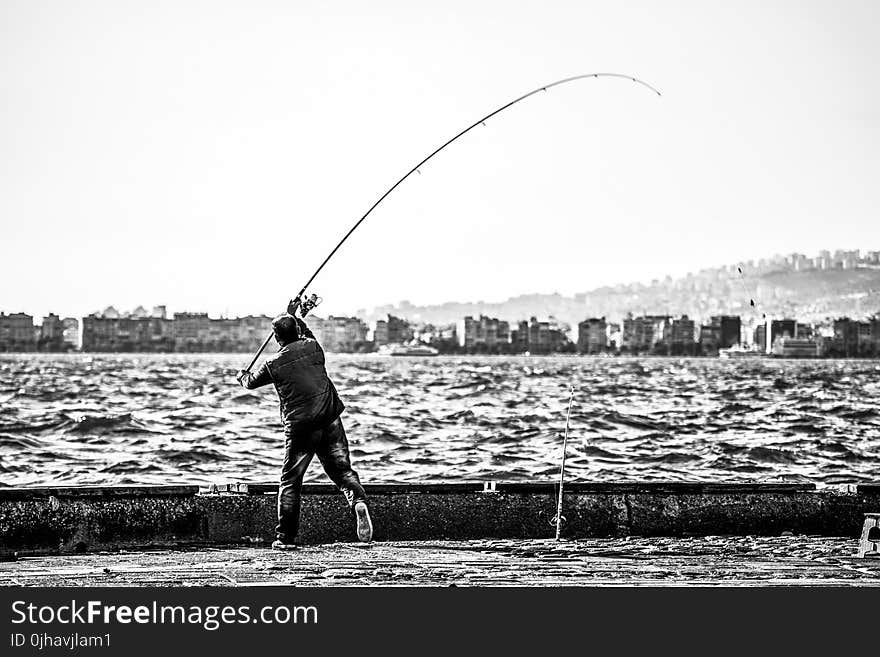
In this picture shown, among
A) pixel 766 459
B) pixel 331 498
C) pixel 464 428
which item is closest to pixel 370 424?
pixel 464 428

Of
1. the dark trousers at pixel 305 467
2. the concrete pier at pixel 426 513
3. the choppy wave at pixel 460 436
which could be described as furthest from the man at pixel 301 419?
the choppy wave at pixel 460 436

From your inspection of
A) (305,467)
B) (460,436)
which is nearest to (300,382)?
(305,467)

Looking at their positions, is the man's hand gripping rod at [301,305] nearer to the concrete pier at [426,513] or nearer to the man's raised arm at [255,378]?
the man's raised arm at [255,378]

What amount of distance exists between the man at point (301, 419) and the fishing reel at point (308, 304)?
0.13 metres

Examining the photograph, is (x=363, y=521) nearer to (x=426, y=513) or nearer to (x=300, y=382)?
(x=426, y=513)

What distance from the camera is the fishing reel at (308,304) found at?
7.50 meters

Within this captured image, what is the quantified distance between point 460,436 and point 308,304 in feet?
55.6

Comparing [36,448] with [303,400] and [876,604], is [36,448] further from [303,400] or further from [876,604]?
[876,604]

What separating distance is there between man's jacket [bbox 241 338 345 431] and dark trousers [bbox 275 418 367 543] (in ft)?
0.23

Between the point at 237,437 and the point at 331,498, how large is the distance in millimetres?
16967

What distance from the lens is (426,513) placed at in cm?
802

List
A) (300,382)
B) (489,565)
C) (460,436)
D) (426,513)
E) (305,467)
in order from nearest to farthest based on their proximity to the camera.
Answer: (489,565)
(300,382)
(305,467)
(426,513)
(460,436)

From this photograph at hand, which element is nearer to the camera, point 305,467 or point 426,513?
point 305,467

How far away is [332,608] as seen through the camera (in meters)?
5.58
